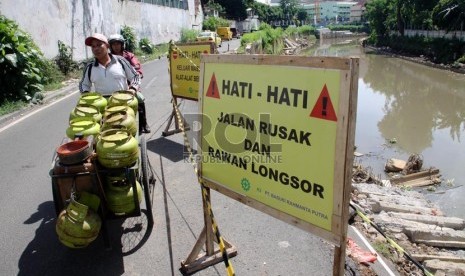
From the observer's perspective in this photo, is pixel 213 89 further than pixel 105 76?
No

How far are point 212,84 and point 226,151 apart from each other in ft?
2.04

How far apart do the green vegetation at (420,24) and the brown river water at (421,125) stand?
4.35 metres

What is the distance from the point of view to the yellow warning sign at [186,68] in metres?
7.89

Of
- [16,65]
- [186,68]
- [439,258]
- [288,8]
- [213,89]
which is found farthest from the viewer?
[288,8]

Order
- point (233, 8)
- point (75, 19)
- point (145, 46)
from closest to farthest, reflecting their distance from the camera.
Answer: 1. point (75, 19)
2. point (145, 46)
3. point (233, 8)

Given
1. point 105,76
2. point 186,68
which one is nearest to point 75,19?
point 186,68

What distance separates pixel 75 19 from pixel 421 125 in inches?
703

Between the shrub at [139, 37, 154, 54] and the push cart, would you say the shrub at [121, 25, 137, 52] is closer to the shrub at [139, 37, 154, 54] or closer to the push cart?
the shrub at [139, 37, 154, 54]

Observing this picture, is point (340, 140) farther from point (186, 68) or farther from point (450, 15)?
point (450, 15)

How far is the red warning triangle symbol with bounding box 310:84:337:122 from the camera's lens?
2.45 meters

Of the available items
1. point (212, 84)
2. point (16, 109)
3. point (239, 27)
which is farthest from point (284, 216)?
point (239, 27)

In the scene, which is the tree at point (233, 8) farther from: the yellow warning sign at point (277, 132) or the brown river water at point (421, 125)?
the yellow warning sign at point (277, 132)

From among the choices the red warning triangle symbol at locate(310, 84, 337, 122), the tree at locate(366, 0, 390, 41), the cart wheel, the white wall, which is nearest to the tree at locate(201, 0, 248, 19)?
the tree at locate(366, 0, 390, 41)

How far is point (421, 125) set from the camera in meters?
16.8
